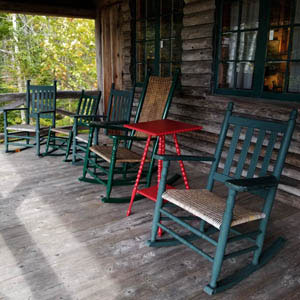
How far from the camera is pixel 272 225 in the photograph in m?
2.42

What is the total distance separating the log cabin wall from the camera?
2.90 meters

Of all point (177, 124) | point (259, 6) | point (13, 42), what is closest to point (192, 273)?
point (177, 124)

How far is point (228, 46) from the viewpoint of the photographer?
326cm

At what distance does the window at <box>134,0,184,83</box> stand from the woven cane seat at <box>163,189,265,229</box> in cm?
238

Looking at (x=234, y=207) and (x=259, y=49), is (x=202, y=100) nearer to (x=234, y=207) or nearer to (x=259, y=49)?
(x=259, y=49)

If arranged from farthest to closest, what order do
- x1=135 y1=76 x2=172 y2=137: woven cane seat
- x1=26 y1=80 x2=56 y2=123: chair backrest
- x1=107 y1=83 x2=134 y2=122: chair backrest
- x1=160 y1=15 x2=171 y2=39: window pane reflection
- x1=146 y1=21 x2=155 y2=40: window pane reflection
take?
x1=26 y1=80 x2=56 y2=123: chair backrest → x1=146 y1=21 x2=155 y2=40: window pane reflection → x1=160 y1=15 x2=171 y2=39: window pane reflection → x1=107 y1=83 x2=134 y2=122: chair backrest → x1=135 y1=76 x2=172 y2=137: woven cane seat

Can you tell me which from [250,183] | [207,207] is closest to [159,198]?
[207,207]

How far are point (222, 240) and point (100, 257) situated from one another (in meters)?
0.77

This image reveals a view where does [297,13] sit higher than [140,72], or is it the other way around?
[297,13]

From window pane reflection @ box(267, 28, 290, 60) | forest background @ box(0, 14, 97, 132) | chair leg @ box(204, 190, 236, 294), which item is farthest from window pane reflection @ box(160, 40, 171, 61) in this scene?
forest background @ box(0, 14, 97, 132)

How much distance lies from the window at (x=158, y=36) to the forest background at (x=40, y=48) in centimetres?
706

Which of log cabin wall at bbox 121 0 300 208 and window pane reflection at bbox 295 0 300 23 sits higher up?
window pane reflection at bbox 295 0 300 23

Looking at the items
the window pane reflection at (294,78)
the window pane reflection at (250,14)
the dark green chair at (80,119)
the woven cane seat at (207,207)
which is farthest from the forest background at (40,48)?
the woven cane seat at (207,207)

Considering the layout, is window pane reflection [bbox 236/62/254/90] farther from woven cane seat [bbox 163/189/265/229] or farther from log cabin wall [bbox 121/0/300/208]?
woven cane seat [bbox 163/189/265/229]
